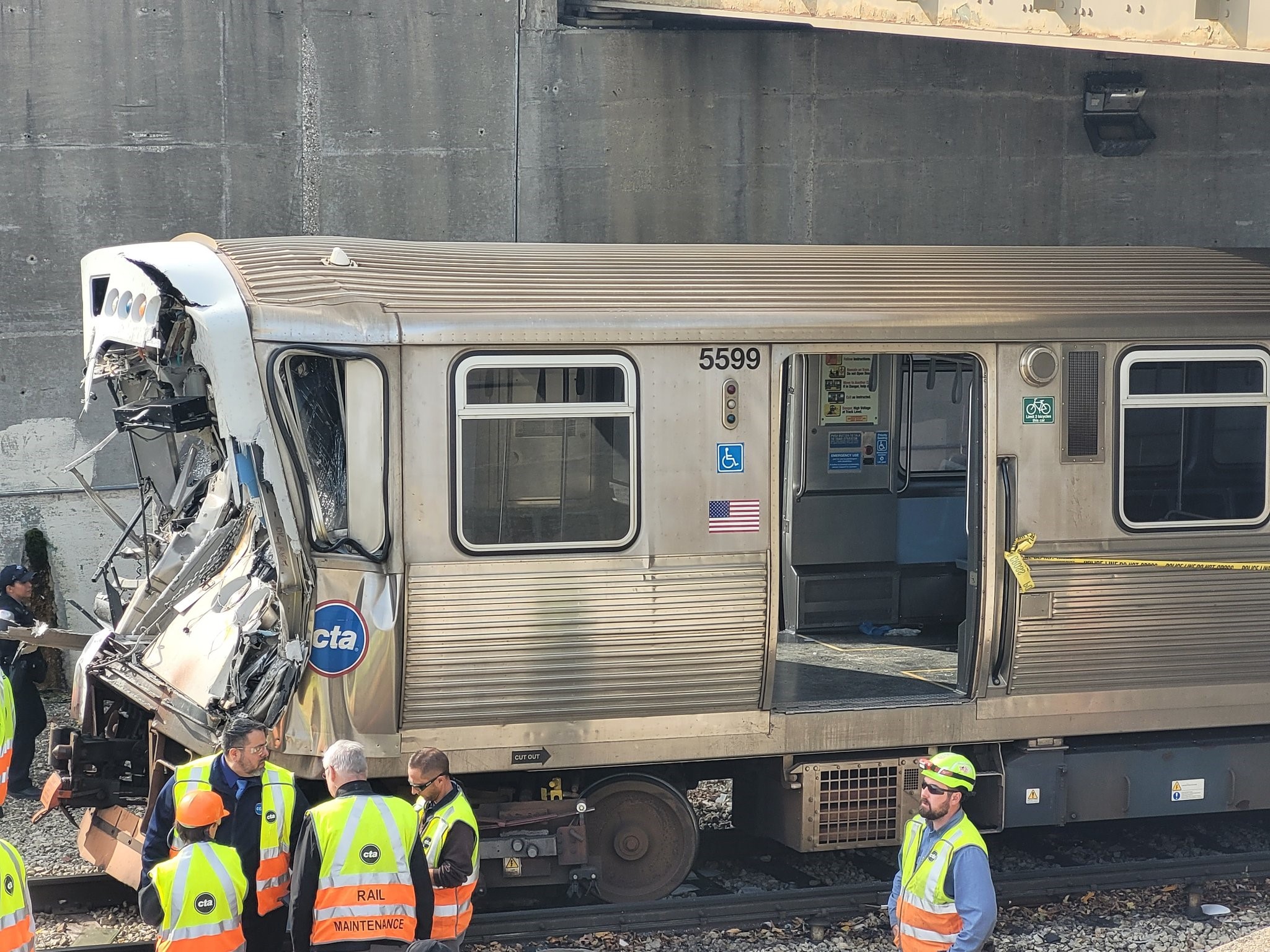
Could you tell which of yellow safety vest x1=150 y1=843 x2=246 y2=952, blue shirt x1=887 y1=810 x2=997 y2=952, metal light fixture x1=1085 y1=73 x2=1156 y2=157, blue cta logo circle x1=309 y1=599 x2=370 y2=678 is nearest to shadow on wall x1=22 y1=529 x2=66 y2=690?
blue cta logo circle x1=309 y1=599 x2=370 y2=678

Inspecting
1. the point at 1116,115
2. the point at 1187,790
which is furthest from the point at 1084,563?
the point at 1116,115

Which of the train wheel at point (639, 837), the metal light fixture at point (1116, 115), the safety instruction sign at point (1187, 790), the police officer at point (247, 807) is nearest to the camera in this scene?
the police officer at point (247, 807)

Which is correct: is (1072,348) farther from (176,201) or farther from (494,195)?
(176,201)

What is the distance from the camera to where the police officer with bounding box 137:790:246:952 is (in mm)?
5336

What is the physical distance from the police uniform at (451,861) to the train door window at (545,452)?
1422mm

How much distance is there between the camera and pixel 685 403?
7.46 meters

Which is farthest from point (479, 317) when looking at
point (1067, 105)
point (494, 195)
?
point (1067, 105)

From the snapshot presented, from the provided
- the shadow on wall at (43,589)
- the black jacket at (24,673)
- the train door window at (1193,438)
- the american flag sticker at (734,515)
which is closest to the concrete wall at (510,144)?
the shadow on wall at (43,589)

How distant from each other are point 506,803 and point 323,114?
7.11 meters

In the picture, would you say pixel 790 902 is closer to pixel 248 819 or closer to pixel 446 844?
pixel 446 844

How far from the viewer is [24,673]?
10.1 meters

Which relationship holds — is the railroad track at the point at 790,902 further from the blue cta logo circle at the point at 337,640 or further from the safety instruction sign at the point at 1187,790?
the blue cta logo circle at the point at 337,640

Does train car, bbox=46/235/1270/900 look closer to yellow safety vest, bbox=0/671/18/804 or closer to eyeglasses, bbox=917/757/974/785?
yellow safety vest, bbox=0/671/18/804

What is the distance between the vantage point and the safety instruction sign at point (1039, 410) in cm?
791
